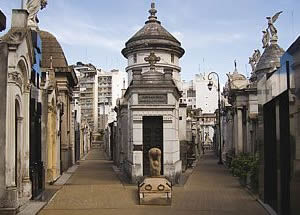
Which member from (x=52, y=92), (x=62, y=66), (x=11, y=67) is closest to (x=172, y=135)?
(x=52, y=92)

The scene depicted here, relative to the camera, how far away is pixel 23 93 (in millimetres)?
12883

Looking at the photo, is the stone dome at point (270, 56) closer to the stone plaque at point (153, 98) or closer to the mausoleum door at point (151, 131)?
the stone plaque at point (153, 98)

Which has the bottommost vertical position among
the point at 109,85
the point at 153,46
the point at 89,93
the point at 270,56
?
the point at 270,56

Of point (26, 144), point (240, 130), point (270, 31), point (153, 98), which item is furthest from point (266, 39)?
point (26, 144)

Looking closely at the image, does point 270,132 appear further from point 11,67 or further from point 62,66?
point 62,66

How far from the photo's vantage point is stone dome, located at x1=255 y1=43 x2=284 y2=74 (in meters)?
22.1

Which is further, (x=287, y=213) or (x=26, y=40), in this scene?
(x=26, y=40)

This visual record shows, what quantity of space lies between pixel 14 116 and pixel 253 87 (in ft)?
46.0

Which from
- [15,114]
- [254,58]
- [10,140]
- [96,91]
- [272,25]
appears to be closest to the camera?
[10,140]

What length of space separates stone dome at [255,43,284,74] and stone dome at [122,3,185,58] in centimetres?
487

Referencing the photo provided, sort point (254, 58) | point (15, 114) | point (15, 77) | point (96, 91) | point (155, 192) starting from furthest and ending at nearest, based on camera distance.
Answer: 1. point (96, 91)
2. point (254, 58)
3. point (155, 192)
4. point (15, 114)
5. point (15, 77)

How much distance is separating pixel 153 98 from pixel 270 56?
24.5 feet

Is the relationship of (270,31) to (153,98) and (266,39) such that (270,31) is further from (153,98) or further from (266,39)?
(153,98)

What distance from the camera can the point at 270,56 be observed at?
886 inches
